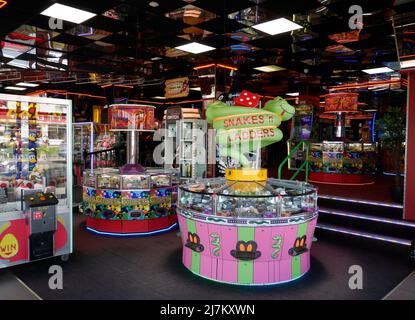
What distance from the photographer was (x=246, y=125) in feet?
15.0

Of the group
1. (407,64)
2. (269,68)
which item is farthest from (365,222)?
(269,68)

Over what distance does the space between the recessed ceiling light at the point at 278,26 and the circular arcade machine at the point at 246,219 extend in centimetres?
206

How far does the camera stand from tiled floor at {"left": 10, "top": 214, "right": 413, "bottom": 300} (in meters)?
3.94

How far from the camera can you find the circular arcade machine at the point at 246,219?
4184 mm

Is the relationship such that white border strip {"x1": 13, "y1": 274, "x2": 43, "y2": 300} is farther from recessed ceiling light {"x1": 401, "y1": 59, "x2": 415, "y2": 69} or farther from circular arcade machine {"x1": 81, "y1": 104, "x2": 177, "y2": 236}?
recessed ceiling light {"x1": 401, "y1": 59, "x2": 415, "y2": 69}

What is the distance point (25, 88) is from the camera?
541 inches

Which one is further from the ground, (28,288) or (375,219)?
(375,219)

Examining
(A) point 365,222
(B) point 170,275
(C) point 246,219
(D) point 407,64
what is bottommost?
(B) point 170,275

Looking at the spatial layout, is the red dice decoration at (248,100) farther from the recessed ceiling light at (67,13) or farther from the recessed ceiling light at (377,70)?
the recessed ceiling light at (377,70)

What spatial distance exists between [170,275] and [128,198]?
2322mm

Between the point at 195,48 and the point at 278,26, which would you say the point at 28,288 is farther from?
the point at 195,48

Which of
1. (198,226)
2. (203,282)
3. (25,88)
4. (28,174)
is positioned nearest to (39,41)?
(28,174)

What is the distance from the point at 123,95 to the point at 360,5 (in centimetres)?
963

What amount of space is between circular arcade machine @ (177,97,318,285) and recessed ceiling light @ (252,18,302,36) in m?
2.06
